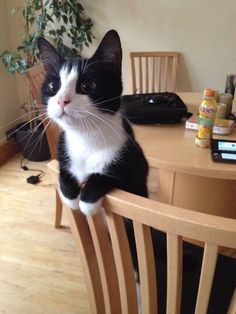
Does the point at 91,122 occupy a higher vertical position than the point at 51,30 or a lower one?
lower

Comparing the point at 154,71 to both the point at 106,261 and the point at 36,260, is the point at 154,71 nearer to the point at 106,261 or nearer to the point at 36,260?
the point at 36,260

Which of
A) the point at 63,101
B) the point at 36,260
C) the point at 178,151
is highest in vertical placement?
the point at 63,101

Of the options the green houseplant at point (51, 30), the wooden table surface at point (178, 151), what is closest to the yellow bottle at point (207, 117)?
the wooden table surface at point (178, 151)

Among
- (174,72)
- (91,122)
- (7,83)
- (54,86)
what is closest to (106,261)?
(91,122)

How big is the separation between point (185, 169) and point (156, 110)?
0.41 metres

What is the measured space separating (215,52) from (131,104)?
1.30 meters

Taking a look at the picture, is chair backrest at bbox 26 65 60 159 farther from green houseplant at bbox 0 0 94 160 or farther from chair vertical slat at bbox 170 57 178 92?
chair vertical slat at bbox 170 57 178 92

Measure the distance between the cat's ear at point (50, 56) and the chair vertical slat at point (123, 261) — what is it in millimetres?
424

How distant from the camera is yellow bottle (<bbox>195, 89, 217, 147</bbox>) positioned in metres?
1.05

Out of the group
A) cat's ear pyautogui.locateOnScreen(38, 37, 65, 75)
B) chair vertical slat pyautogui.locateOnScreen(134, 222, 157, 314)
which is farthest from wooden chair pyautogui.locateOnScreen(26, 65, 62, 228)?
chair vertical slat pyautogui.locateOnScreen(134, 222, 157, 314)

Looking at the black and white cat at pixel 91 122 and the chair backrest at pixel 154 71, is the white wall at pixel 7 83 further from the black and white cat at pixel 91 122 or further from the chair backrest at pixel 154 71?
the black and white cat at pixel 91 122

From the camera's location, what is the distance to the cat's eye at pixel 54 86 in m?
0.73

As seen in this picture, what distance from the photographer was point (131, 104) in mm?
1359

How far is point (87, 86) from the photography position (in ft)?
2.28
